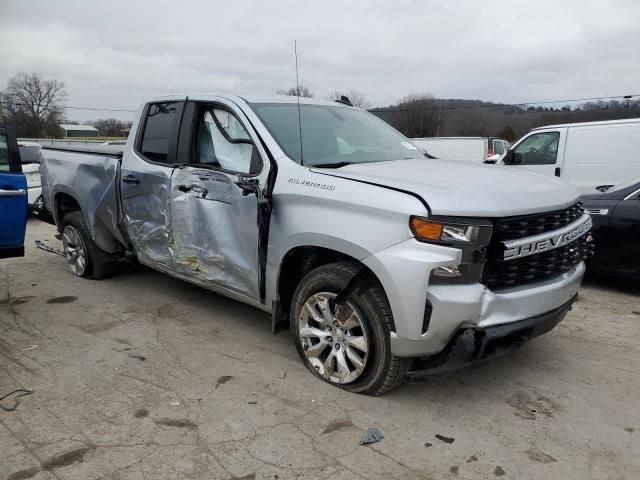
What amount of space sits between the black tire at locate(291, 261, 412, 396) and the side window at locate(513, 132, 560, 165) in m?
7.52

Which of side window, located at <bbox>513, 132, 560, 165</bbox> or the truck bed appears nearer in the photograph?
the truck bed

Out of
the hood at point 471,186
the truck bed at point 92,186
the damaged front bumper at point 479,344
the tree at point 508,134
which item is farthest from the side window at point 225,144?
the tree at point 508,134

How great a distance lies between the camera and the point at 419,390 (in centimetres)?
348

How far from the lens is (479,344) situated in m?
2.90

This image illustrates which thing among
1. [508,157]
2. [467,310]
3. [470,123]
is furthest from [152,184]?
[470,123]

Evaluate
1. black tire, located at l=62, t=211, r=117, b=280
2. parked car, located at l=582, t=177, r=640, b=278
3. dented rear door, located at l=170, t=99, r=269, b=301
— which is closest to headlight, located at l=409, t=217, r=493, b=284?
dented rear door, located at l=170, t=99, r=269, b=301

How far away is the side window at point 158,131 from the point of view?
4613 millimetres

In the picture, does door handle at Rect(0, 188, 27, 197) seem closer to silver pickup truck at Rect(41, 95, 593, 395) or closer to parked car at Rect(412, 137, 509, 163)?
silver pickup truck at Rect(41, 95, 593, 395)

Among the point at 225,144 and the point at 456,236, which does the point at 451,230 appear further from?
the point at 225,144

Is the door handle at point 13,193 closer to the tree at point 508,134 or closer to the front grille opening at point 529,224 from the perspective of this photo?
the front grille opening at point 529,224

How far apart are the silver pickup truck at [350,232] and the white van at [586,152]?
5.62m

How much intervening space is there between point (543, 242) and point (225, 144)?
2.47 m

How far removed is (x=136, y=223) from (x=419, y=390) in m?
3.08

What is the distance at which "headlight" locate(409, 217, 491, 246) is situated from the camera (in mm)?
2812
